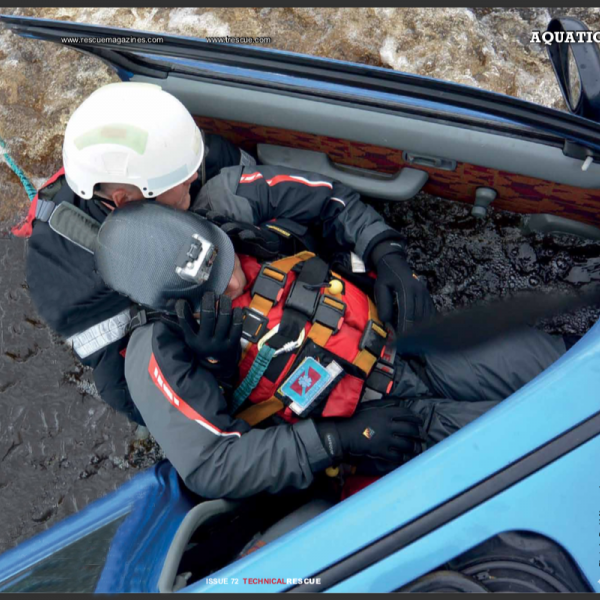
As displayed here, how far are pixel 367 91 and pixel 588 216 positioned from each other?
0.93 meters

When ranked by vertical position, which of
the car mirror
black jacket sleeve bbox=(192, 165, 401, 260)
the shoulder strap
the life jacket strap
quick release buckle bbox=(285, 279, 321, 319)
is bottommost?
the life jacket strap

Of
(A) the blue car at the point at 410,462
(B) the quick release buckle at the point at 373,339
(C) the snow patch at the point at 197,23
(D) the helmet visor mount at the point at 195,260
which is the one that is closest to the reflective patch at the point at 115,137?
(D) the helmet visor mount at the point at 195,260

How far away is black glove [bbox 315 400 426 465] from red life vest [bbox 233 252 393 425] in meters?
0.07

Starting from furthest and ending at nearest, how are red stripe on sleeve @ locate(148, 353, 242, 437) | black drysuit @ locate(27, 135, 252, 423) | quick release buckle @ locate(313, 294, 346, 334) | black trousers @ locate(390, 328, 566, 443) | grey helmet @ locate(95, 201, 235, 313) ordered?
black trousers @ locate(390, 328, 566, 443), quick release buckle @ locate(313, 294, 346, 334), black drysuit @ locate(27, 135, 252, 423), red stripe on sleeve @ locate(148, 353, 242, 437), grey helmet @ locate(95, 201, 235, 313)

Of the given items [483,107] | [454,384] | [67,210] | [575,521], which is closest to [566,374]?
[575,521]

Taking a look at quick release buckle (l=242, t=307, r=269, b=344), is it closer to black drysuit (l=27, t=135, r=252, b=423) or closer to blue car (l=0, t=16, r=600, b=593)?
black drysuit (l=27, t=135, r=252, b=423)

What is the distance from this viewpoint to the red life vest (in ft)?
5.77

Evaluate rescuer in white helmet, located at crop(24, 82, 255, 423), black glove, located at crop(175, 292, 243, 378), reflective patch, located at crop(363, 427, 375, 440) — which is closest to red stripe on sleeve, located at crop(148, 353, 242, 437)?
black glove, located at crop(175, 292, 243, 378)

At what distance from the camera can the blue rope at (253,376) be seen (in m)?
1.71

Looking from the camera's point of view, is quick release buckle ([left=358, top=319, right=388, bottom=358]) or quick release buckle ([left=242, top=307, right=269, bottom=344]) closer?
quick release buckle ([left=242, top=307, right=269, bottom=344])

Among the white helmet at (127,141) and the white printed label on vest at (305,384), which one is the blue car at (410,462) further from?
the white helmet at (127,141)

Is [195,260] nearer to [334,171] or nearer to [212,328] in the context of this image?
[212,328]

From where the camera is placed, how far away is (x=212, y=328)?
153 centimetres

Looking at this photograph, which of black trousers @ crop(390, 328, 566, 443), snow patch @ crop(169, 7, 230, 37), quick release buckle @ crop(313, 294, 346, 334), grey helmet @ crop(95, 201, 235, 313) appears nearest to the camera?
grey helmet @ crop(95, 201, 235, 313)
